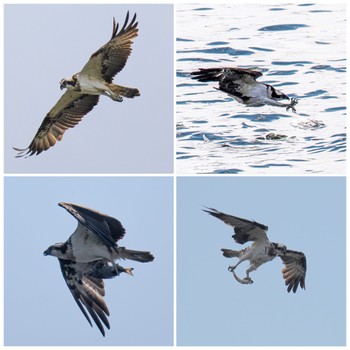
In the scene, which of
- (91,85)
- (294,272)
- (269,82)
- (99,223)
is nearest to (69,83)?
(91,85)

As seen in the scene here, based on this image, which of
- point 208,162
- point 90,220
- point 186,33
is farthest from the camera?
point 186,33

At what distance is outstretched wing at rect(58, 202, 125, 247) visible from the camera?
11.2 meters

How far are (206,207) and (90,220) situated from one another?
4.65 ft

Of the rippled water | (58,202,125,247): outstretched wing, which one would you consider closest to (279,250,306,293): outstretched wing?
the rippled water

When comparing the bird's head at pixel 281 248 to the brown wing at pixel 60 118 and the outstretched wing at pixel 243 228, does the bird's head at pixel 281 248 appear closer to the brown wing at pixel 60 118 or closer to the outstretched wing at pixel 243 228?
the outstretched wing at pixel 243 228

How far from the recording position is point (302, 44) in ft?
53.0

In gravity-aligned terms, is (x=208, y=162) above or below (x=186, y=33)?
below

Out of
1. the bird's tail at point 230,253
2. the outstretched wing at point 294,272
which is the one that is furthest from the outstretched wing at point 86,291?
the outstretched wing at point 294,272

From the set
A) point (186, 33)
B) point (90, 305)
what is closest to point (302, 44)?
point (186, 33)

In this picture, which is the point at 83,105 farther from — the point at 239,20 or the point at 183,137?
the point at 239,20

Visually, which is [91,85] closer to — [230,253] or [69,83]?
[69,83]

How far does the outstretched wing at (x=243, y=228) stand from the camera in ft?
40.4

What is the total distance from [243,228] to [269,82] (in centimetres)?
315

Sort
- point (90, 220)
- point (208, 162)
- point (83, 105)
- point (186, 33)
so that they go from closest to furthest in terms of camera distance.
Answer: point (90, 220) → point (83, 105) → point (208, 162) → point (186, 33)
